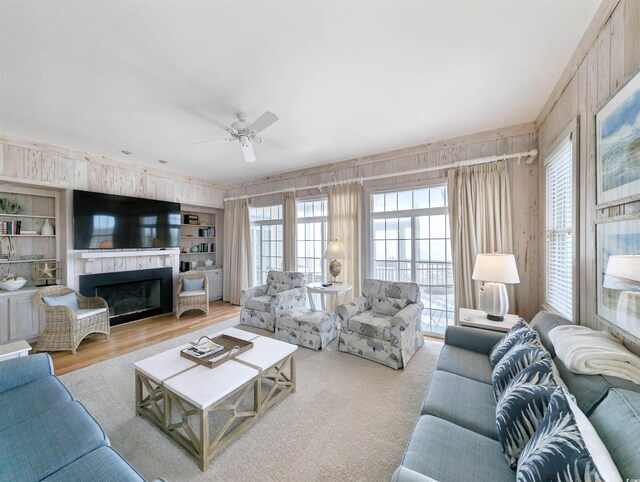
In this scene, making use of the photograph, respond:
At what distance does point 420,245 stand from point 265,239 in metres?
3.23

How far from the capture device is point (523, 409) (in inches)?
44.3

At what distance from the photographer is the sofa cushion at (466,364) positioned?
6.08 ft

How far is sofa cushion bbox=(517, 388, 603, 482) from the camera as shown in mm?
735

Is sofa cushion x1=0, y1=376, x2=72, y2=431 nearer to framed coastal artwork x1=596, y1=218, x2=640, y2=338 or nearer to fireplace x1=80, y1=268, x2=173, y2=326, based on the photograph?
fireplace x1=80, y1=268, x2=173, y2=326

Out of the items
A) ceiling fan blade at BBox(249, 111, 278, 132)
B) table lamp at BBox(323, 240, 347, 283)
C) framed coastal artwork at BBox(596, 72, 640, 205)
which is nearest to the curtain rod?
table lamp at BBox(323, 240, 347, 283)

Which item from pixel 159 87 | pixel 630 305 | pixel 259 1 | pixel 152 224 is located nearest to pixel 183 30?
pixel 259 1

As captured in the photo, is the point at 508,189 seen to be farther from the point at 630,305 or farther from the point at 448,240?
the point at 630,305

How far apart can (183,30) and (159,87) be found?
797 mm

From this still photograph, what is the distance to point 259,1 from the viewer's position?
146 cm

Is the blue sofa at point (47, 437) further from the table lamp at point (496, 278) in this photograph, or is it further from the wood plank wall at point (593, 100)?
the table lamp at point (496, 278)

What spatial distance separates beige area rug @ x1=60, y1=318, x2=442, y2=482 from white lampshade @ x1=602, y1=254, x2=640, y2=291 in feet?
5.14

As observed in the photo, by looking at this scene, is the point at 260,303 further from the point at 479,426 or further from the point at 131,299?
the point at 479,426

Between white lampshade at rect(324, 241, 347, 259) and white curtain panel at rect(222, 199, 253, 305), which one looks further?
white curtain panel at rect(222, 199, 253, 305)

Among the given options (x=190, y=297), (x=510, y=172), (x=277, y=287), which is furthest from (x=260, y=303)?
(x=510, y=172)
